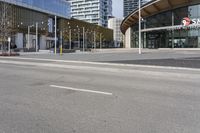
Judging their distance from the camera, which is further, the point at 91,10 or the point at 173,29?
the point at 91,10

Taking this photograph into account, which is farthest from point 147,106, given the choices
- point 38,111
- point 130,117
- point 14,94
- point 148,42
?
point 148,42

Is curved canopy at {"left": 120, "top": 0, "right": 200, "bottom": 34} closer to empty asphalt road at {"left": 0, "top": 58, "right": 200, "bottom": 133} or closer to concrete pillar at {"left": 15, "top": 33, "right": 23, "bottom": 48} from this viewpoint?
empty asphalt road at {"left": 0, "top": 58, "right": 200, "bottom": 133}

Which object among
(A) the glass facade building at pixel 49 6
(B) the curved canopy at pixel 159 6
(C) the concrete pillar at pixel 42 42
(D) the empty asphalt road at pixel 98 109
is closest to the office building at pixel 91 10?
(A) the glass facade building at pixel 49 6

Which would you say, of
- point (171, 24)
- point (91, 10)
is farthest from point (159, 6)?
point (91, 10)

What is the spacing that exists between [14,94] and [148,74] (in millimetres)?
8595

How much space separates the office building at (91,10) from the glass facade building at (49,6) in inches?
2068

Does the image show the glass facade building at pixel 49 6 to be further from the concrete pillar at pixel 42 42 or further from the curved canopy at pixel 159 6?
the curved canopy at pixel 159 6

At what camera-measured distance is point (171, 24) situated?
4884cm

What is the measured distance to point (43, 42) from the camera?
98125mm

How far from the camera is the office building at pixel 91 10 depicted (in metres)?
166

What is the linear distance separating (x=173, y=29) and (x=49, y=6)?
64.2 meters

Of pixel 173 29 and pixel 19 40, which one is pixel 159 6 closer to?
pixel 173 29

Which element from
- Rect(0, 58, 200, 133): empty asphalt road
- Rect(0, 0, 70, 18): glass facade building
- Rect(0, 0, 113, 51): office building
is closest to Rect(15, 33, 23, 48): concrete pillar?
Answer: Rect(0, 0, 113, 51): office building

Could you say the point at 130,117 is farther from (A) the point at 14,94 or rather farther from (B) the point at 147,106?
(A) the point at 14,94
